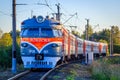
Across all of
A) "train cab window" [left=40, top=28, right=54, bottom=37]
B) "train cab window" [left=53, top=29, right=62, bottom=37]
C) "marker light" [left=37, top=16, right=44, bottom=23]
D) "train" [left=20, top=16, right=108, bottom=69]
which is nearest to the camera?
"train" [left=20, top=16, right=108, bottom=69]

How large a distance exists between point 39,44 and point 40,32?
81 centimetres

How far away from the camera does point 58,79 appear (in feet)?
66.2

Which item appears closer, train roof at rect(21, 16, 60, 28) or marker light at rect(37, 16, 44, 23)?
train roof at rect(21, 16, 60, 28)

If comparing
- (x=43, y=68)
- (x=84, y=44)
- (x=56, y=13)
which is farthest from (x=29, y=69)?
(x=56, y=13)

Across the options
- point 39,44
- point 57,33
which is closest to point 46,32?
point 57,33

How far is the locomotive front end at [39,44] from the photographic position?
25.2 meters

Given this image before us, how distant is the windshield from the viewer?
83.5 ft

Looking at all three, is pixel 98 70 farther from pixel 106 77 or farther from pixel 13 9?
pixel 13 9

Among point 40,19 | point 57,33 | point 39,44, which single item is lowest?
point 39,44

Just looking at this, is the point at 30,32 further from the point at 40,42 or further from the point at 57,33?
the point at 57,33

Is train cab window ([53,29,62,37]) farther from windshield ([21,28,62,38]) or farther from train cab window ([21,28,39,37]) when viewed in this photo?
train cab window ([21,28,39,37])

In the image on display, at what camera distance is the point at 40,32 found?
2562cm

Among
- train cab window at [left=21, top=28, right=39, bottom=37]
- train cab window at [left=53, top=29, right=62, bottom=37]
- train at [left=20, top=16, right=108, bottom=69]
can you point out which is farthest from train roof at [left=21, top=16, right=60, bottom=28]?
train cab window at [left=53, top=29, right=62, bottom=37]

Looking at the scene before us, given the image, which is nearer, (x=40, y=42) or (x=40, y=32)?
(x=40, y=42)
